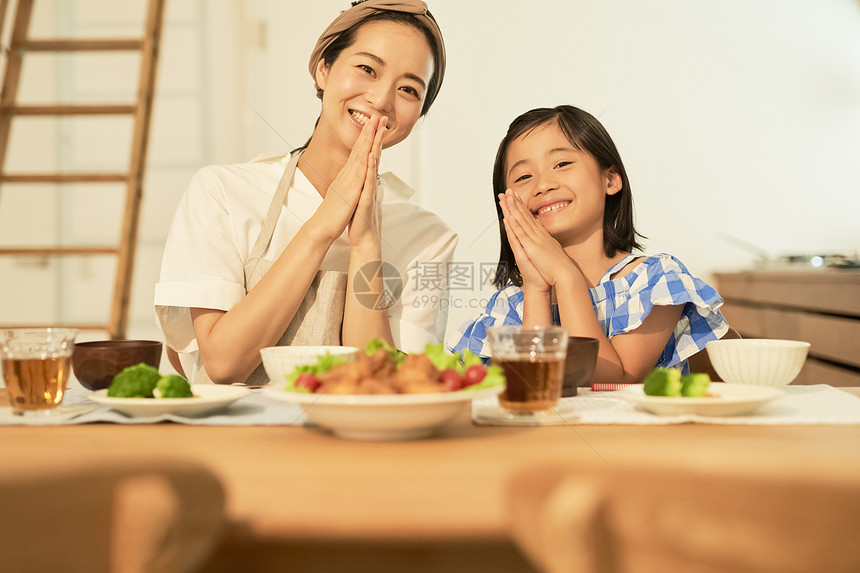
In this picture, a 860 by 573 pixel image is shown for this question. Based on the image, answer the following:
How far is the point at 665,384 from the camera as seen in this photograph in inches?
31.8

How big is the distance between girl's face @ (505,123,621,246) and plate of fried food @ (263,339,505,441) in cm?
78

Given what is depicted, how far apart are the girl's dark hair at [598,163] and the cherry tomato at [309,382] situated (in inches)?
35.9

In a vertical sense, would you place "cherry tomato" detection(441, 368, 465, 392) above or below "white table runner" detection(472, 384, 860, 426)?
above

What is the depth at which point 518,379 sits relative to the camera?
2.60 feet

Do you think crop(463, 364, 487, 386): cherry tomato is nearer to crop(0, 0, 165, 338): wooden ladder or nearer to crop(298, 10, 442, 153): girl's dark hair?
crop(298, 10, 442, 153): girl's dark hair

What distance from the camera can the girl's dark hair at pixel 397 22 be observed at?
1588 millimetres

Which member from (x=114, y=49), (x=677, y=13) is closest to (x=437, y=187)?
(x=677, y=13)

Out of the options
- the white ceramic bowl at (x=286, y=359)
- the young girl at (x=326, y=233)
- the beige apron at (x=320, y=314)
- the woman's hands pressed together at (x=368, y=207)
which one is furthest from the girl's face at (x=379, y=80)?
the white ceramic bowl at (x=286, y=359)

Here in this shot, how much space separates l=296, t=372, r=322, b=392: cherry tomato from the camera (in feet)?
2.31

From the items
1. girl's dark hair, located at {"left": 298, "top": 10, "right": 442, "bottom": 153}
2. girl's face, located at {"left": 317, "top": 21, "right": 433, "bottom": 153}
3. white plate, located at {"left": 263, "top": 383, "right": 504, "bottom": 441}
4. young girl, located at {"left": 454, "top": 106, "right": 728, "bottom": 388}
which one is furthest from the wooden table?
girl's dark hair, located at {"left": 298, "top": 10, "right": 442, "bottom": 153}

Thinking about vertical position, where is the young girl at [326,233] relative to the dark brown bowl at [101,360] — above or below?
above

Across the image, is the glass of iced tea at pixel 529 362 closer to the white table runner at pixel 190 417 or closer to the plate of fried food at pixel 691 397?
the plate of fried food at pixel 691 397

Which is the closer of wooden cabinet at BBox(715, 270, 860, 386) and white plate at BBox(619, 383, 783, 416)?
white plate at BBox(619, 383, 783, 416)

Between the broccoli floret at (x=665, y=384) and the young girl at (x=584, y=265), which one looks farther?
the young girl at (x=584, y=265)
